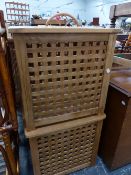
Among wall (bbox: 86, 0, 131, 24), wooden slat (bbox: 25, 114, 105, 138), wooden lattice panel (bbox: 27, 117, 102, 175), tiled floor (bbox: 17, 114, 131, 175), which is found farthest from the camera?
wall (bbox: 86, 0, 131, 24)

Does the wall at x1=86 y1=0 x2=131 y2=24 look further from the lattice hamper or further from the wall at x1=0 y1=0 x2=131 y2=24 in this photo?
the lattice hamper

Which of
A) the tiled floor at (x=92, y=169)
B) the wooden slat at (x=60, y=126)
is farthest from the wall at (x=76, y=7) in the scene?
the wooden slat at (x=60, y=126)

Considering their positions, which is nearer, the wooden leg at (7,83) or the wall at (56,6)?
the wooden leg at (7,83)

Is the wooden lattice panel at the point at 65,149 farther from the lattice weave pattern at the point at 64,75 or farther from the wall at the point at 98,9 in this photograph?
the wall at the point at 98,9

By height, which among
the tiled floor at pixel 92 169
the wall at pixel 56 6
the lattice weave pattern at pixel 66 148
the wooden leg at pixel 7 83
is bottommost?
the tiled floor at pixel 92 169

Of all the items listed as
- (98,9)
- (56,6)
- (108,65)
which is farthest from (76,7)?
(108,65)

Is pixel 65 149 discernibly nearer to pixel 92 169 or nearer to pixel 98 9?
pixel 92 169

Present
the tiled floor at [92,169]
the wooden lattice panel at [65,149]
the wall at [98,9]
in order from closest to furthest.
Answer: the wooden lattice panel at [65,149] < the tiled floor at [92,169] < the wall at [98,9]

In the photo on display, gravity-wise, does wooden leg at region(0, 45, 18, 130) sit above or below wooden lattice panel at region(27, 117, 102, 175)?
above

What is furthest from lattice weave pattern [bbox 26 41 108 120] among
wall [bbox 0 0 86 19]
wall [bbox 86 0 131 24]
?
wall [bbox 86 0 131 24]

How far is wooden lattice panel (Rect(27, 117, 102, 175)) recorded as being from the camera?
3.44 ft

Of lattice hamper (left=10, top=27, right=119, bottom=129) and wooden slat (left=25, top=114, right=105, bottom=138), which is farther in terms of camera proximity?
wooden slat (left=25, top=114, right=105, bottom=138)

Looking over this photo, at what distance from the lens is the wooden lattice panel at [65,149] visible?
3.44ft

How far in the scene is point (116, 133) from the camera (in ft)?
3.76
